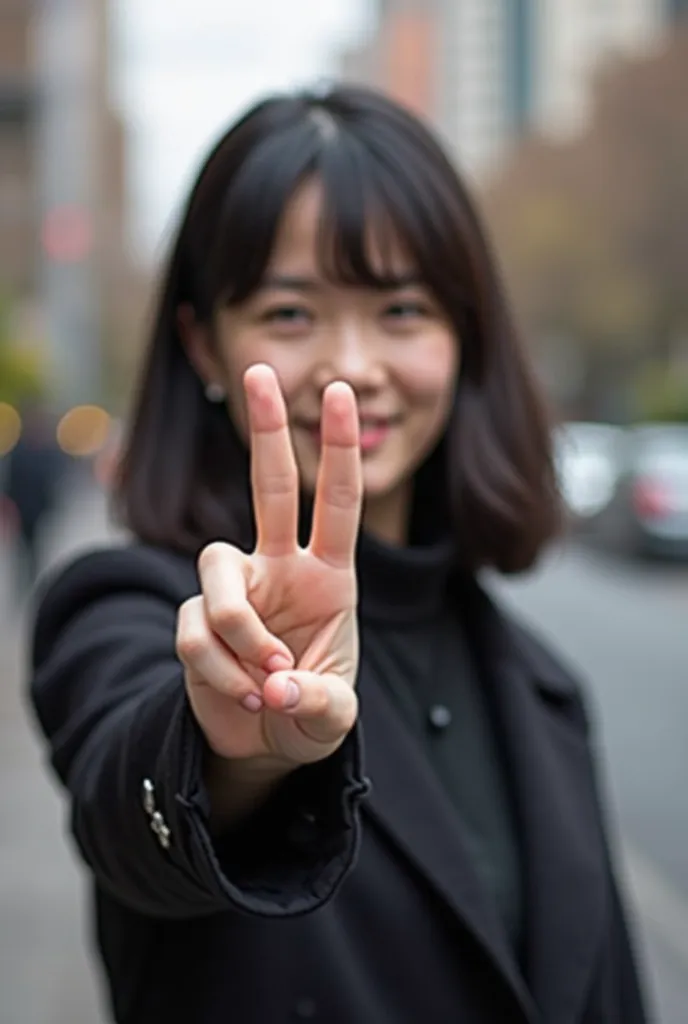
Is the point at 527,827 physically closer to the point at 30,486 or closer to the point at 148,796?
the point at 148,796

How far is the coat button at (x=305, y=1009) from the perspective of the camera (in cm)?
178

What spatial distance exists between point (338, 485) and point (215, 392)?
0.73m

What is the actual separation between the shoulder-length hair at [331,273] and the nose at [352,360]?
0.06m

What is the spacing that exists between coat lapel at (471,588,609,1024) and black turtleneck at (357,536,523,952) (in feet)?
0.07

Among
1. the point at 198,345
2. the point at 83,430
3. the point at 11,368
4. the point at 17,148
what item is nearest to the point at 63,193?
the point at 83,430

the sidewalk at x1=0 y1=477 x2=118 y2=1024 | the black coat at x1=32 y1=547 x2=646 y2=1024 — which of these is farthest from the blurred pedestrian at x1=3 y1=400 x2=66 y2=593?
the black coat at x1=32 y1=547 x2=646 y2=1024

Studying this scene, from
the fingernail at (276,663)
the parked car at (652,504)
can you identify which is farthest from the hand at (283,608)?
the parked car at (652,504)

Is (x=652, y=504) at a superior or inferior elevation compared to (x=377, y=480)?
inferior

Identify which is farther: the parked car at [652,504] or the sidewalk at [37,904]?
the parked car at [652,504]

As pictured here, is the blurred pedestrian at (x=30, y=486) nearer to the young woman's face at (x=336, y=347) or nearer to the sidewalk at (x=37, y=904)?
the sidewalk at (x=37, y=904)

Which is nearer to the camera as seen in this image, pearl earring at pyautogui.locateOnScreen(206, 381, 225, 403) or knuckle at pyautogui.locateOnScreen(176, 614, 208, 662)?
knuckle at pyautogui.locateOnScreen(176, 614, 208, 662)

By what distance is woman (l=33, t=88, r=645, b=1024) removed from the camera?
58.8 inches

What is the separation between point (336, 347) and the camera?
2.03 meters

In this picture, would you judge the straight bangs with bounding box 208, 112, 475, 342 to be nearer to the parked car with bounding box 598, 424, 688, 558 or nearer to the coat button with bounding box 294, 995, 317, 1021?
the coat button with bounding box 294, 995, 317, 1021
